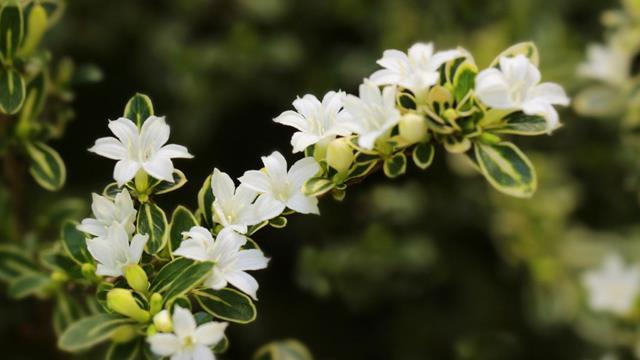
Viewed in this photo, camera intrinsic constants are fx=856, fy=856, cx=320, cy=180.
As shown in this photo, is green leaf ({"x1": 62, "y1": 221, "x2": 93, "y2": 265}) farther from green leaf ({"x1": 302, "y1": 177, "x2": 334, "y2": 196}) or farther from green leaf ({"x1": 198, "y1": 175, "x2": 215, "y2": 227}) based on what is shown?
green leaf ({"x1": 302, "y1": 177, "x2": 334, "y2": 196})

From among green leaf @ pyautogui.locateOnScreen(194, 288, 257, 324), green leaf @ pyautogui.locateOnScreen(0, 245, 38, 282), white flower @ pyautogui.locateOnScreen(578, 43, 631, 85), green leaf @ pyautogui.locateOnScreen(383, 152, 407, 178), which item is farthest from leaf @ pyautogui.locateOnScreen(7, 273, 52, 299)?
white flower @ pyautogui.locateOnScreen(578, 43, 631, 85)

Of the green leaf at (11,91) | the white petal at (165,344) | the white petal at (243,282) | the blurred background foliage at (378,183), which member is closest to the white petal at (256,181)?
the white petal at (243,282)

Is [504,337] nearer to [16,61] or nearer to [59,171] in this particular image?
[59,171]

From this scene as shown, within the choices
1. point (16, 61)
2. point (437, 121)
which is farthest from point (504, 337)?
point (16, 61)

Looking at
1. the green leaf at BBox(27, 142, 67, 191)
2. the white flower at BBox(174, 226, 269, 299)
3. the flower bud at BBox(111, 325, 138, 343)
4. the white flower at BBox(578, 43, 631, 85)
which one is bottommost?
the flower bud at BBox(111, 325, 138, 343)

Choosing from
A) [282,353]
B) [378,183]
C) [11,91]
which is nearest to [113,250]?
[11,91]

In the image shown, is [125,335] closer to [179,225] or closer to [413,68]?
[179,225]
